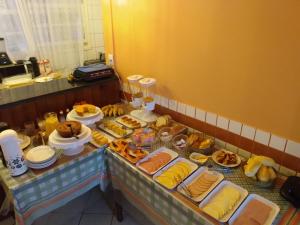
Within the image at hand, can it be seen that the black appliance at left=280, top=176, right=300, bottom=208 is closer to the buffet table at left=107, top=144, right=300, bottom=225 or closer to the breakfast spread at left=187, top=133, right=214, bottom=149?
the buffet table at left=107, top=144, right=300, bottom=225

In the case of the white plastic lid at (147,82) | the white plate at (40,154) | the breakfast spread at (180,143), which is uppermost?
the white plastic lid at (147,82)

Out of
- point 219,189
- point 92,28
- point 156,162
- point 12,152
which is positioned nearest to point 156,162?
point 156,162

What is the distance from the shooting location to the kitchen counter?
1482 millimetres

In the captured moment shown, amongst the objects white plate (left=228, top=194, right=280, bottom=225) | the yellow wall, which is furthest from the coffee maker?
white plate (left=228, top=194, right=280, bottom=225)

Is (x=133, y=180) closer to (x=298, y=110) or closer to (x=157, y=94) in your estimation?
(x=157, y=94)

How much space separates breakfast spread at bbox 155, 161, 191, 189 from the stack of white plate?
56 centimetres

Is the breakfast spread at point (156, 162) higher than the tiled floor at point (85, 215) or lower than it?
higher

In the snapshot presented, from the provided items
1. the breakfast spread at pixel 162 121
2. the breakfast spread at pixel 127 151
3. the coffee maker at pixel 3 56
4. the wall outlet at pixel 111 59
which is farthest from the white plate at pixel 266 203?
the coffee maker at pixel 3 56

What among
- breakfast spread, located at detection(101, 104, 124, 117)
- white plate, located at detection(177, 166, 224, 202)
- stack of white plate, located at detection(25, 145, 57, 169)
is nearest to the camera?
white plate, located at detection(177, 166, 224, 202)

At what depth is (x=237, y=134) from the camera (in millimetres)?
1299

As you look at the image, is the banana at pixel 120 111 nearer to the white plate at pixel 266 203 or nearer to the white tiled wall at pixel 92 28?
the white plate at pixel 266 203

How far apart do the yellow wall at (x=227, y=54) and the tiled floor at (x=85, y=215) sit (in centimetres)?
98

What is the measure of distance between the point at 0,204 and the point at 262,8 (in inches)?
70.2

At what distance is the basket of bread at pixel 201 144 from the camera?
1304 millimetres
